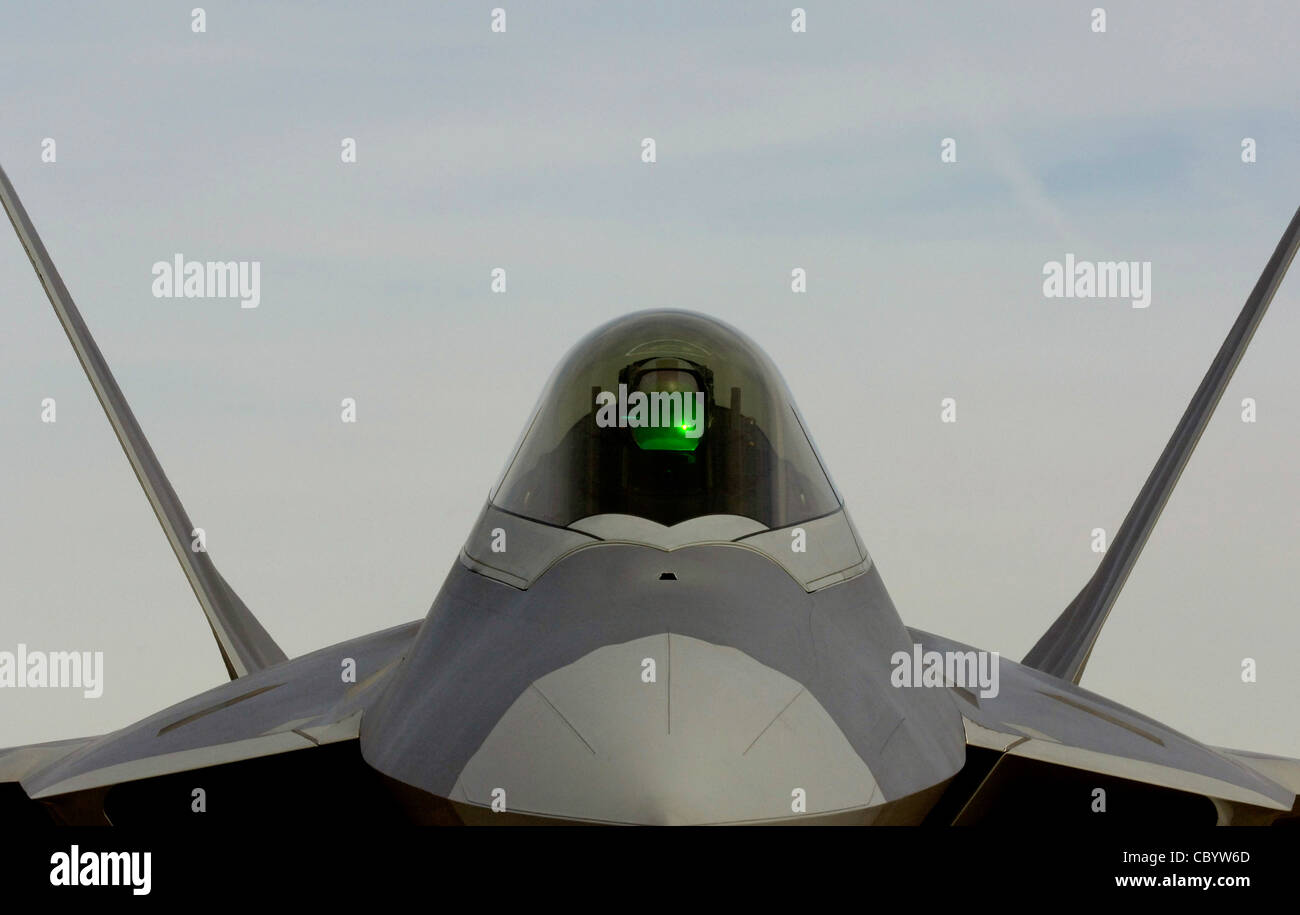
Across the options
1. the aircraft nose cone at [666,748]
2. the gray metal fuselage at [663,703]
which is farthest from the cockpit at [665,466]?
the aircraft nose cone at [666,748]

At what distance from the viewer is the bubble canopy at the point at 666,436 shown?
6.27 meters

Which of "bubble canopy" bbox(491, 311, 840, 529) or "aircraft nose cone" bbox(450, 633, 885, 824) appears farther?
"bubble canopy" bbox(491, 311, 840, 529)

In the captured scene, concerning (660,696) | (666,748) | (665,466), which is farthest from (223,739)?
(666,748)

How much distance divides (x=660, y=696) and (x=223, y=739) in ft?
10.9

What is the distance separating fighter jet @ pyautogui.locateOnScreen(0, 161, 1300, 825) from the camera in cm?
506

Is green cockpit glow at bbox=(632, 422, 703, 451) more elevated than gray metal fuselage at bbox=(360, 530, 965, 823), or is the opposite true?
green cockpit glow at bbox=(632, 422, 703, 451)

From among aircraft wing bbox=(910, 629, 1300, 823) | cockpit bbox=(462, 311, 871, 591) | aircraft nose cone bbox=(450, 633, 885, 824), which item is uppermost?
cockpit bbox=(462, 311, 871, 591)

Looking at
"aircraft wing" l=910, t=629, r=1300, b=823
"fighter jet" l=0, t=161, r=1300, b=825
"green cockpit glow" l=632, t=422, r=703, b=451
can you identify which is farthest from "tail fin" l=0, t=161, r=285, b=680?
"aircraft wing" l=910, t=629, r=1300, b=823

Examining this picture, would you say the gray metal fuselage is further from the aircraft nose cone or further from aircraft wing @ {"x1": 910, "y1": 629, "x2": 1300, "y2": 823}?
aircraft wing @ {"x1": 910, "y1": 629, "x2": 1300, "y2": 823}

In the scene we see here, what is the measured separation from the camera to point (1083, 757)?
6875 mm

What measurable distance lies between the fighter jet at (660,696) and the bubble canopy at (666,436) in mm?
13
